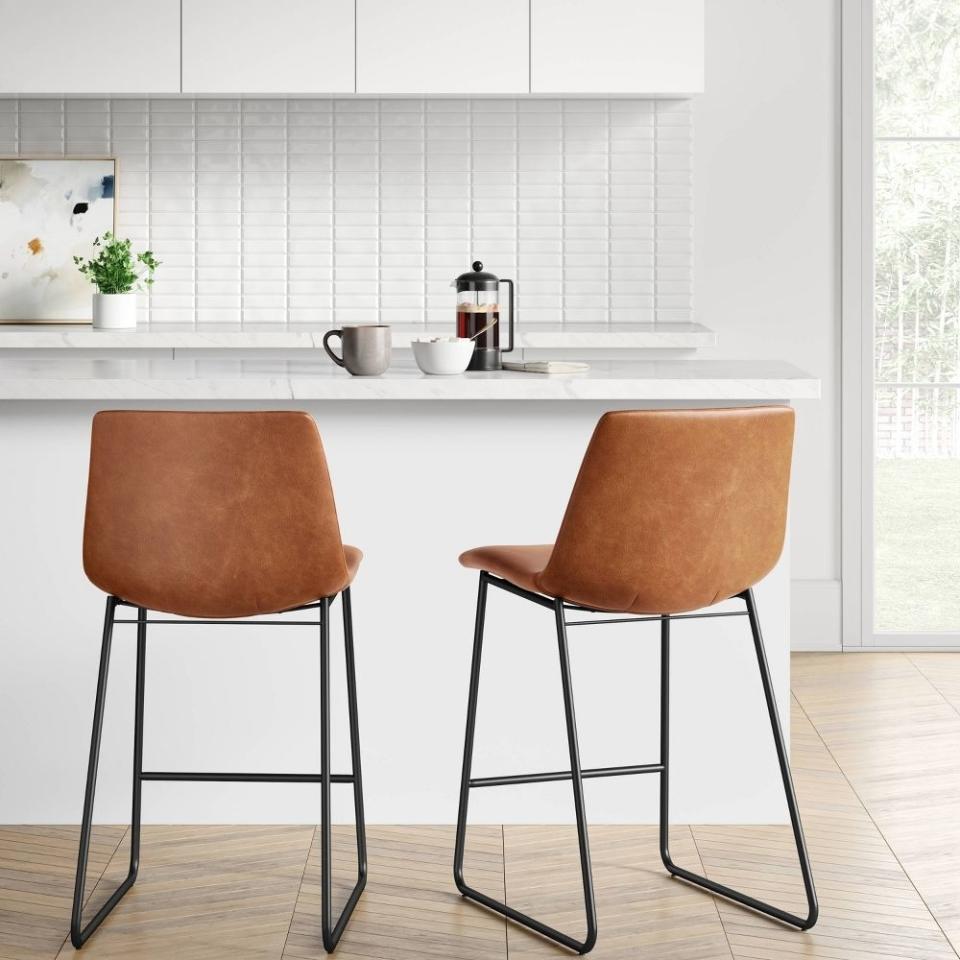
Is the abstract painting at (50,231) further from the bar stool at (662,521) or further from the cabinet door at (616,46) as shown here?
the bar stool at (662,521)

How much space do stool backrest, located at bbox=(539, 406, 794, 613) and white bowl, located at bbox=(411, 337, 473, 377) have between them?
53cm

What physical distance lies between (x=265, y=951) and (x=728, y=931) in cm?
86

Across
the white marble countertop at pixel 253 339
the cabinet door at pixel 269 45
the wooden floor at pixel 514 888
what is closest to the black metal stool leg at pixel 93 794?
the wooden floor at pixel 514 888

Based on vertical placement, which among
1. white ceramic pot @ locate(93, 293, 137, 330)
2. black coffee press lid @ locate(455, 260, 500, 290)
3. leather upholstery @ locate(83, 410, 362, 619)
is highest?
white ceramic pot @ locate(93, 293, 137, 330)

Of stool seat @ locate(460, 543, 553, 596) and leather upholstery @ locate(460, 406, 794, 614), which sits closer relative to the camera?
leather upholstery @ locate(460, 406, 794, 614)

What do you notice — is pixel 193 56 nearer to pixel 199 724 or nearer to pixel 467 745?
pixel 199 724

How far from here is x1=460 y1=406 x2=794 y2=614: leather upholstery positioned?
7.32ft

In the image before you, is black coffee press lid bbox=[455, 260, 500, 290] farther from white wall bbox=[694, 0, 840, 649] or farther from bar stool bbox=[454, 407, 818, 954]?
white wall bbox=[694, 0, 840, 649]

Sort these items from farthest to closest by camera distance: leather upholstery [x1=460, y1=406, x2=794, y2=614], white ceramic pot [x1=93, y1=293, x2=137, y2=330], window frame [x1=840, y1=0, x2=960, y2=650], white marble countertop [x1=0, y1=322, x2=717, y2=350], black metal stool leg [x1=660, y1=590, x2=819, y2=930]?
window frame [x1=840, y1=0, x2=960, y2=650]
white ceramic pot [x1=93, y1=293, x2=137, y2=330]
white marble countertop [x1=0, y1=322, x2=717, y2=350]
black metal stool leg [x1=660, y1=590, x2=819, y2=930]
leather upholstery [x1=460, y1=406, x2=794, y2=614]

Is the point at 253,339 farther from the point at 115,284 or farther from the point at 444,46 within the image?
the point at 444,46

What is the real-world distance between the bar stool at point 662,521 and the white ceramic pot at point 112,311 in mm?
2457

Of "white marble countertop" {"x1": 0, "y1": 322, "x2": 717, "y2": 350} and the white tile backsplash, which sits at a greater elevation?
the white tile backsplash

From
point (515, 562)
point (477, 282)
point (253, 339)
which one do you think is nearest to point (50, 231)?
point (253, 339)

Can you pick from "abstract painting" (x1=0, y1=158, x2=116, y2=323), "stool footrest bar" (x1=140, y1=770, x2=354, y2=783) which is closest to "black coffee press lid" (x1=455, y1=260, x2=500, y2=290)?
"stool footrest bar" (x1=140, y1=770, x2=354, y2=783)
